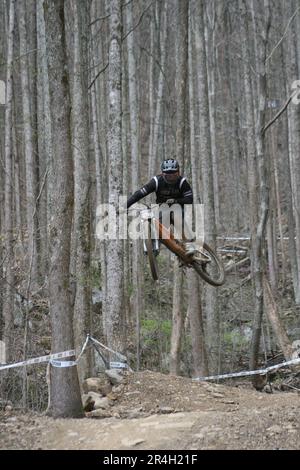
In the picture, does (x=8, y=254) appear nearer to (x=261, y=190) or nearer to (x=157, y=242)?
(x=157, y=242)

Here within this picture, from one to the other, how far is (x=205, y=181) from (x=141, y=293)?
510 cm

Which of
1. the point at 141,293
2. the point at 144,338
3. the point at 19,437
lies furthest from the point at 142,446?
the point at 141,293

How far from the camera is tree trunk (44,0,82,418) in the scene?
814 cm

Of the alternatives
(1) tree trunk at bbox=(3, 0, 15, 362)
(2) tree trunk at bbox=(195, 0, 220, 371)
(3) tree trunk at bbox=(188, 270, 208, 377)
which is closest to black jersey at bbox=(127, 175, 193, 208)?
(3) tree trunk at bbox=(188, 270, 208, 377)

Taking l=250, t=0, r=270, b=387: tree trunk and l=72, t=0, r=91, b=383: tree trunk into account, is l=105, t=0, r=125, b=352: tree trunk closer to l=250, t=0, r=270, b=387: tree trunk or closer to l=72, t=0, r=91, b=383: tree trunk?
l=72, t=0, r=91, b=383: tree trunk

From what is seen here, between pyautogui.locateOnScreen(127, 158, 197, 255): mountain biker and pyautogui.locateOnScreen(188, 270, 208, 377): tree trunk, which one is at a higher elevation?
pyautogui.locateOnScreen(127, 158, 197, 255): mountain biker

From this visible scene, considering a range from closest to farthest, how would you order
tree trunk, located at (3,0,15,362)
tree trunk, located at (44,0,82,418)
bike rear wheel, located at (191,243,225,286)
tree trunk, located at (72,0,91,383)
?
tree trunk, located at (44,0,82,418), bike rear wheel, located at (191,243,225,286), tree trunk, located at (72,0,91,383), tree trunk, located at (3,0,15,362)

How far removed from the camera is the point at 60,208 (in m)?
8.16

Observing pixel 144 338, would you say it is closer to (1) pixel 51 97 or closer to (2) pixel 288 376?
(2) pixel 288 376

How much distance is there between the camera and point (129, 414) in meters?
8.80

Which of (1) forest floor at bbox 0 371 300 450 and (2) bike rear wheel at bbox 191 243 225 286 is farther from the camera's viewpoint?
(2) bike rear wheel at bbox 191 243 225 286

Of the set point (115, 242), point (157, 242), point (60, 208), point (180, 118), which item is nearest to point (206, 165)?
point (180, 118)

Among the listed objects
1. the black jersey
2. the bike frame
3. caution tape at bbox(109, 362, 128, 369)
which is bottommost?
caution tape at bbox(109, 362, 128, 369)

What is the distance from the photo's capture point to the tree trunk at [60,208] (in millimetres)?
8141
